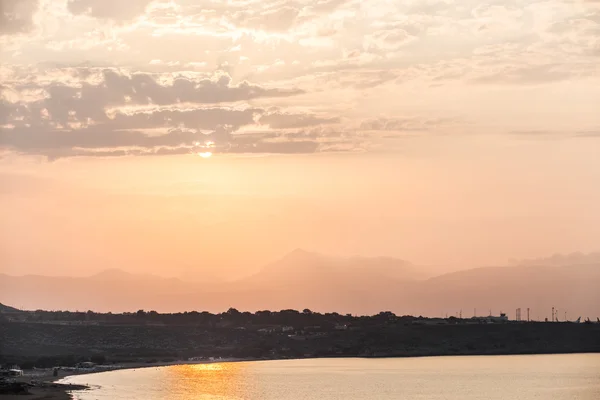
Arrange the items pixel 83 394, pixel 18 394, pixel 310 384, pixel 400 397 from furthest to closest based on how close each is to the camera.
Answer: pixel 310 384 → pixel 400 397 → pixel 83 394 → pixel 18 394

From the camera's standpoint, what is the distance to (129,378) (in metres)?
200

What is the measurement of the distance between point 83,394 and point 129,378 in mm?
51809

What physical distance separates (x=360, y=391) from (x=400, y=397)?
12.6 m

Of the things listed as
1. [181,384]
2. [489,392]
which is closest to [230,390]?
[181,384]

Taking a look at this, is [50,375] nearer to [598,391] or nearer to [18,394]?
[18,394]

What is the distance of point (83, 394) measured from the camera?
148 m

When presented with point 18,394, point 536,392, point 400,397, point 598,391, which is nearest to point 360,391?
point 400,397

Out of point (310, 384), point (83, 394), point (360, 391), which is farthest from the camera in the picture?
point (310, 384)

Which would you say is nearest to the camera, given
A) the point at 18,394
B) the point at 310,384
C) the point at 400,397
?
the point at 18,394

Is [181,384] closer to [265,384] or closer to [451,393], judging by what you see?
[265,384]

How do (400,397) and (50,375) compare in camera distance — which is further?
(50,375)

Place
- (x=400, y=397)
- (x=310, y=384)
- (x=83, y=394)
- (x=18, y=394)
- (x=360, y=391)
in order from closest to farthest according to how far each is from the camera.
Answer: (x=18, y=394) < (x=83, y=394) < (x=400, y=397) < (x=360, y=391) < (x=310, y=384)

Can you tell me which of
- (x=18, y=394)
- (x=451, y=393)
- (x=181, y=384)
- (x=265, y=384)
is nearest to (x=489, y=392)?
(x=451, y=393)

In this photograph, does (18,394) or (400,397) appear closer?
(18,394)
